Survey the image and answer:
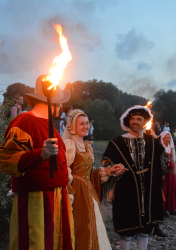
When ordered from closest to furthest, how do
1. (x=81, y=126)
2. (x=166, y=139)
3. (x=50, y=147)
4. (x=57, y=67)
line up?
(x=50, y=147) → (x=57, y=67) → (x=81, y=126) → (x=166, y=139)

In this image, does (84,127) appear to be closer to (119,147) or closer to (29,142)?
(119,147)

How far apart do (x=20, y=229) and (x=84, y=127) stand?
1.77 m

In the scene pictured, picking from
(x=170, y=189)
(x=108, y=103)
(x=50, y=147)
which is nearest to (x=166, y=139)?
(x=170, y=189)

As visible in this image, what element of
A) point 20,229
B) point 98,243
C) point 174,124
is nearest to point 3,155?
point 20,229

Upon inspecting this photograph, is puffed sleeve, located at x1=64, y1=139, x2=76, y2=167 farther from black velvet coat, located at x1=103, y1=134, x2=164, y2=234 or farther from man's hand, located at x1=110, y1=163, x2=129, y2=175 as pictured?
black velvet coat, located at x1=103, y1=134, x2=164, y2=234

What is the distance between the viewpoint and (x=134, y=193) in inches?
119

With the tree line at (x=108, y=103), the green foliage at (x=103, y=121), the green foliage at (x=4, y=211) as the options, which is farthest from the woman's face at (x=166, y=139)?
the green foliage at (x=103, y=121)

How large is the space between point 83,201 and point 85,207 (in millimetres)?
81

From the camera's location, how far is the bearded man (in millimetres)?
2955

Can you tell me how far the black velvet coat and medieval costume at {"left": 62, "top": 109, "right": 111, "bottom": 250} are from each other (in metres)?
0.33

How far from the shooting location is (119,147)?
10.8 ft

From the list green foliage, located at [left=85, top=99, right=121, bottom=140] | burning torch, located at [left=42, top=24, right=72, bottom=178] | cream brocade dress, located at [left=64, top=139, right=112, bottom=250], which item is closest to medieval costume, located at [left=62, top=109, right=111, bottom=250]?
cream brocade dress, located at [left=64, top=139, right=112, bottom=250]

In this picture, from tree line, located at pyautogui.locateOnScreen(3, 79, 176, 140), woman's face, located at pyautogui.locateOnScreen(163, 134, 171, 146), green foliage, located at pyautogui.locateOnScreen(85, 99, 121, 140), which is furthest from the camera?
tree line, located at pyautogui.locateOnScreen(3, 79, 176, 140)

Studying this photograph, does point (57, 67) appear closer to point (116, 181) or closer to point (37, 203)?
point (37, 203)
